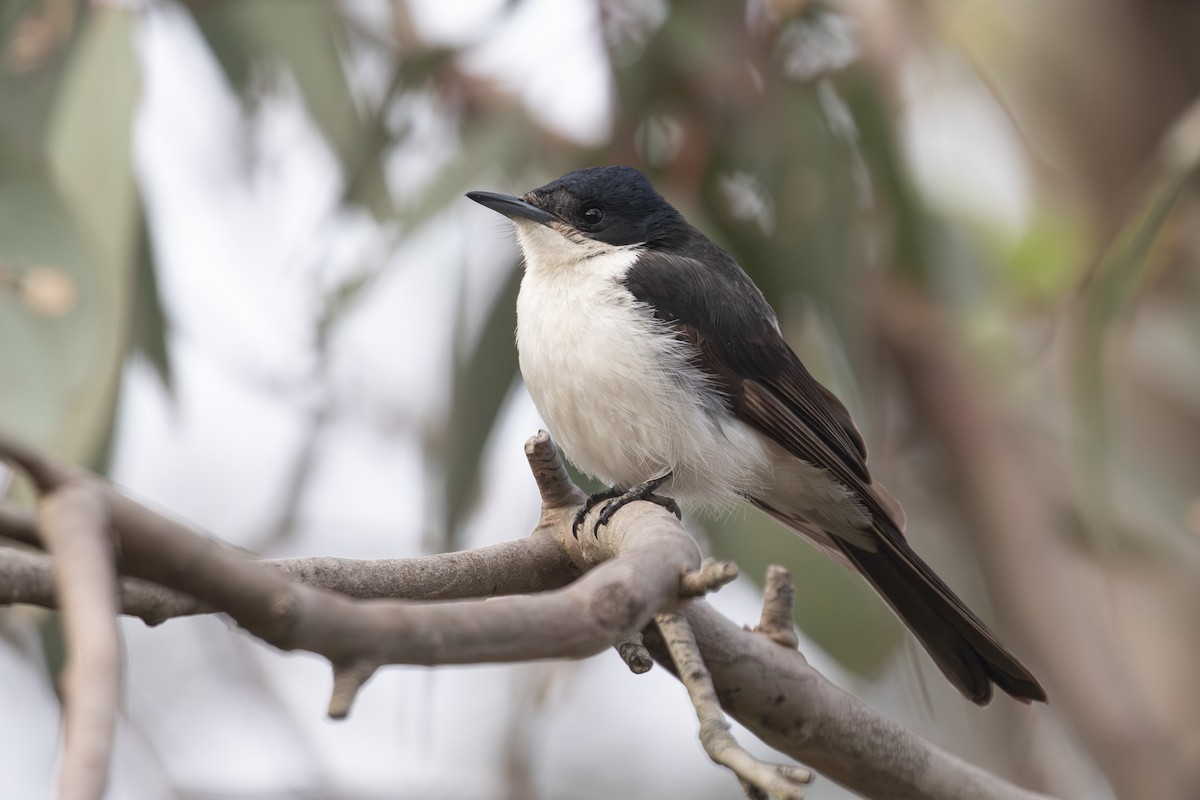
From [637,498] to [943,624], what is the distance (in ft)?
2.17

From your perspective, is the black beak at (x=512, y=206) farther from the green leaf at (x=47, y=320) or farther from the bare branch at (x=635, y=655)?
the bare branch at (x=635, y=655)

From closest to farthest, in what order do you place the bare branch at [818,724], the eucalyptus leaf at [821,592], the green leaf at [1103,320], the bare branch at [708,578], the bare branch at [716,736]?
the bare branch at [716,736], the bare branch at [708,578], the bare branch at [818,724], the green leaf at [1103,320], the eucalyptus leaf at [821,592]

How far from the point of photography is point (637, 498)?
2.23 meters

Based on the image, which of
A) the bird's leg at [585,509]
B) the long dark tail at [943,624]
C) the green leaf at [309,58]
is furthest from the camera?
the green leaf at [309,58]

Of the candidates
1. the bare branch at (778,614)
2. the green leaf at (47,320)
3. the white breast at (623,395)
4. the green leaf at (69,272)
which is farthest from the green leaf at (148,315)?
the bare branch at (778,614)

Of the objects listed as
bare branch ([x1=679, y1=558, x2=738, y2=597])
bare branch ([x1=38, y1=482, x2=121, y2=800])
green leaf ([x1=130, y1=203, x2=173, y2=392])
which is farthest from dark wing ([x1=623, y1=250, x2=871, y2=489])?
bare branch ([x1=38, y1=482, x2=121, y2=800])

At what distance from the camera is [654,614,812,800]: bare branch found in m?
1.20

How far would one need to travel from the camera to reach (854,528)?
8.89 ft

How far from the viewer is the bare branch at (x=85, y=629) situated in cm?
73

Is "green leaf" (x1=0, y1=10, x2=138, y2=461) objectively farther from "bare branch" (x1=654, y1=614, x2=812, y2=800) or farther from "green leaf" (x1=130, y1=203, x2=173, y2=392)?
"bare branch" (x1=654, y1=614, x2=812, y2=800)

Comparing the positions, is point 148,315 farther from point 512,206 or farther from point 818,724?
point 818,724

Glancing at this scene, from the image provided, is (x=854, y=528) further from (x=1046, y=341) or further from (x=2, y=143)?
(x=1046, y=341)

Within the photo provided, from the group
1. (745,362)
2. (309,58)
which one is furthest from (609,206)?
(309,58)

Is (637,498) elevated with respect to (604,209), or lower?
lower
